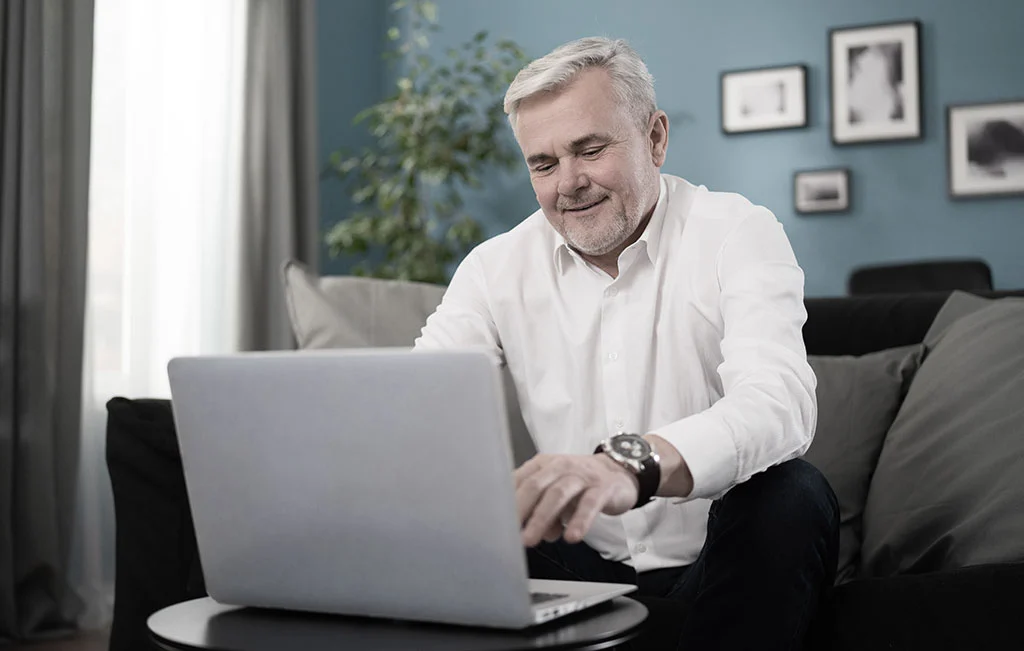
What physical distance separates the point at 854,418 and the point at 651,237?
511mm

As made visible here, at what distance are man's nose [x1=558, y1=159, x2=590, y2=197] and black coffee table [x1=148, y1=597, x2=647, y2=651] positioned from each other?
0.76 m

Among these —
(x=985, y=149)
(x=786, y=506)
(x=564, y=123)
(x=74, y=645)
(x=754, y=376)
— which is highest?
(x=985, y=149)

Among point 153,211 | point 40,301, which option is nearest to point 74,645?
point 40,301

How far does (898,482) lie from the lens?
1726 mm

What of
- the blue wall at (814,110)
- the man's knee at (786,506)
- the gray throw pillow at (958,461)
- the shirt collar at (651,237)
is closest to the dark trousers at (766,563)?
the man's knee at (786,506)

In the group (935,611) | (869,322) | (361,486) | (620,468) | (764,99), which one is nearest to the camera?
(361,486)

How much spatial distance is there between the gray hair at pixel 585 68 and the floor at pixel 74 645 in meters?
2.00

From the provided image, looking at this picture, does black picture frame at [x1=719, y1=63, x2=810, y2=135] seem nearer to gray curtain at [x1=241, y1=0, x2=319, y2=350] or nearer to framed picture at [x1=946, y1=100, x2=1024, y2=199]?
framed picture at [x1=946, y1=100, x2=1024, y2=199]

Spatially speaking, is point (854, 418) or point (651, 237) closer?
point (651, 237)

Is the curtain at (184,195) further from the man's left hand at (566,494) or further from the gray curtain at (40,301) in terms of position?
the man's left hand at (566,494)

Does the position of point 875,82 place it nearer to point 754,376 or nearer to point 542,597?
point 754,376

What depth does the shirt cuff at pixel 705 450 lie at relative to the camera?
1.08 m

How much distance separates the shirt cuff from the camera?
3.56 feet

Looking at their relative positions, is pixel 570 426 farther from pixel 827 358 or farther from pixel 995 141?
pixel 995 141
